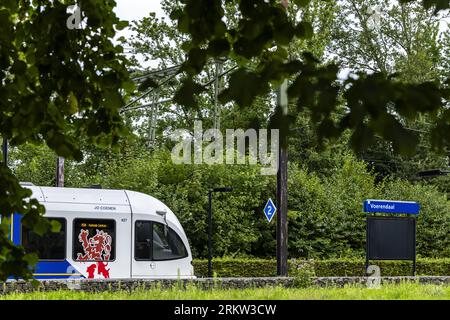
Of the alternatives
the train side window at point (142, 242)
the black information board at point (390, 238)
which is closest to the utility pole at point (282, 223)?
the black information board at point (390, 238)

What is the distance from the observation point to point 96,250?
22000 mm

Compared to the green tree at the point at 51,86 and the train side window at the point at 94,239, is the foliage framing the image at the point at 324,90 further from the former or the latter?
the train side window at the point at 94,239

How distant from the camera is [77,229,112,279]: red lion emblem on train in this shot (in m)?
21.8

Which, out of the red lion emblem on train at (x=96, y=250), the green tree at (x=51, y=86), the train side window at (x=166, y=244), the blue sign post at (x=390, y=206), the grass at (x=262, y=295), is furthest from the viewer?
the blue sign post at (x=390, y=206)

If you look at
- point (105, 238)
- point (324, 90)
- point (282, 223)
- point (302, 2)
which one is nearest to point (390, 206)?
point (282, 223)

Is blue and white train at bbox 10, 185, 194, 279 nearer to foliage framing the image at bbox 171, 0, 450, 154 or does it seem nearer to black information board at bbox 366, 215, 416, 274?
black information board at bbox 366, 215, 416, 274

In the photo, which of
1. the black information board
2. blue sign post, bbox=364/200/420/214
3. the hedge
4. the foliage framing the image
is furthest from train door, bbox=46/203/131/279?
the foliage framing the image

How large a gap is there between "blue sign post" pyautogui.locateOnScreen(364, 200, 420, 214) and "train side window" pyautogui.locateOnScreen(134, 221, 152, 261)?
21.0ft

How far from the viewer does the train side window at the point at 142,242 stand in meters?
22.6

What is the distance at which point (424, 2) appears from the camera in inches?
160

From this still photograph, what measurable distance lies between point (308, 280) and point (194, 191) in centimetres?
1270

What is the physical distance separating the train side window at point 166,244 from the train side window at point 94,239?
44.9 inches

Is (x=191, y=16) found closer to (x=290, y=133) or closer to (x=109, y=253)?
(x=290, y=133)
